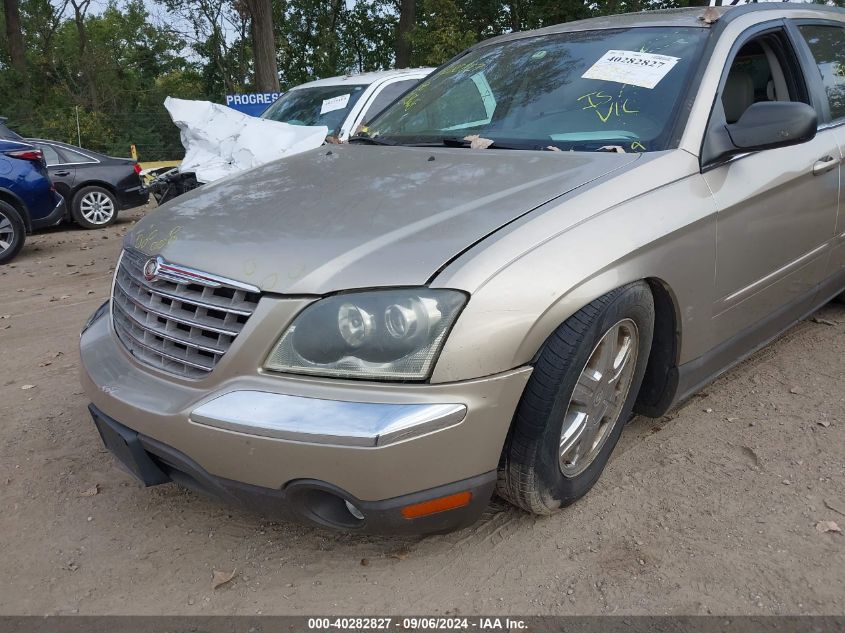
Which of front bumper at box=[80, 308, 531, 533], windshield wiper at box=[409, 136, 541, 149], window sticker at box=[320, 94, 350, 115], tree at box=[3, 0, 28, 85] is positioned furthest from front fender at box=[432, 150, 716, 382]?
tree at box=[3, 0, 28, 85]

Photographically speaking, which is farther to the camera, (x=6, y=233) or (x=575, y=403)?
(x=6, y=233)

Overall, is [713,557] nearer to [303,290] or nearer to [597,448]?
[597,448]

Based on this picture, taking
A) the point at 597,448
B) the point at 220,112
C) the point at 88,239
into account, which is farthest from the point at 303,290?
the point at 88,239

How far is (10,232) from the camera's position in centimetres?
783

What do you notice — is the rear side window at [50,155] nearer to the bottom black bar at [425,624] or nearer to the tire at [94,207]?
the tire at [94,207]

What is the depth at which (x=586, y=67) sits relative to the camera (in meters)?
3.08

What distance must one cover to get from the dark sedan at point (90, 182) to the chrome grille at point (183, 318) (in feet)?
28.3

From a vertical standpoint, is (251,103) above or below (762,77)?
below

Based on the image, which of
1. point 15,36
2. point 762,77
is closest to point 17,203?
point 762,77

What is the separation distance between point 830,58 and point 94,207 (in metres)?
9.49

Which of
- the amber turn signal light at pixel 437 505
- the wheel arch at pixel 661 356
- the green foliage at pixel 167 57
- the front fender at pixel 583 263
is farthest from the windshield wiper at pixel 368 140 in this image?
the green foliage at pixel 167 57

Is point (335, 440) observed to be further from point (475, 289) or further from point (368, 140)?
point (368, 140)

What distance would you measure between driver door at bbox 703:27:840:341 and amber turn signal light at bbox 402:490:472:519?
4.33 feet

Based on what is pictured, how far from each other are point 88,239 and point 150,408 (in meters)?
8.24
